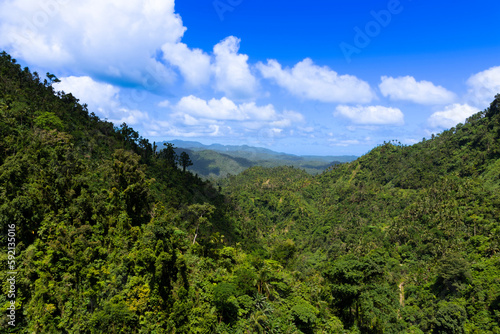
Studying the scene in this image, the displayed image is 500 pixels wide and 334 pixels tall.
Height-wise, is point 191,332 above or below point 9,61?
below

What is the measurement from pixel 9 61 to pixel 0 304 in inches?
3551

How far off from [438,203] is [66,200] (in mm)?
122459

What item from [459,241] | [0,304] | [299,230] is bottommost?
[299,230]

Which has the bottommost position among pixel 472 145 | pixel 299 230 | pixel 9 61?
pixel 299 230

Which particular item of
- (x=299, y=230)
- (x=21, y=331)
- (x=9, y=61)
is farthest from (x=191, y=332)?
(x=299, y=230)

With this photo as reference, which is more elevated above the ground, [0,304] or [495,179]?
[495,179]

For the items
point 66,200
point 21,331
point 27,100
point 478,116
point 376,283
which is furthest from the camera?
point 478,116

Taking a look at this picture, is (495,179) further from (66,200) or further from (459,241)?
(66,200)

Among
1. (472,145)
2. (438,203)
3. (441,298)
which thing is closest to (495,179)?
(438,203)

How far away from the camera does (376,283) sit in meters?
42.6

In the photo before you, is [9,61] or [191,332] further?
[9,61]

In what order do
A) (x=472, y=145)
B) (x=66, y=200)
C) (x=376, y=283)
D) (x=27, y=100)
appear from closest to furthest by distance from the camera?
(x=66, y=200) < (x=376, y=283) < (x=27, y=100) < (x=472, y=145)

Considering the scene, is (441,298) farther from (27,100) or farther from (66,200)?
(27,100)

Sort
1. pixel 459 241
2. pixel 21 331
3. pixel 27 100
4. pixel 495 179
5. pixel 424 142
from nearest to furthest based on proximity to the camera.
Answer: pixel 21 331, pixel 27 100, pixel 459 241, pixel 495 179, pixel 424 142
